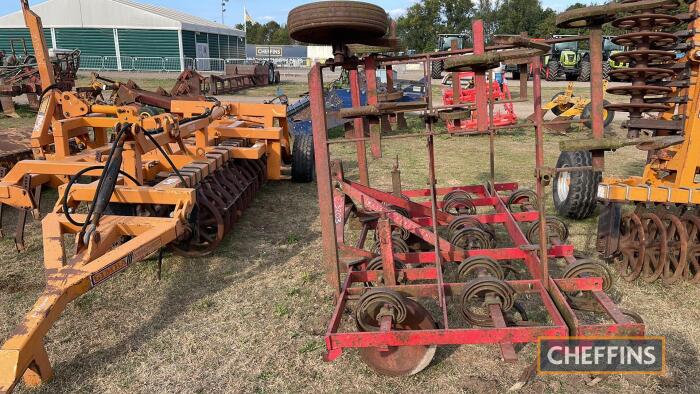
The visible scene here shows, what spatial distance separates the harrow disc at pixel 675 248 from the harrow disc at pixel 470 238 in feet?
4.78

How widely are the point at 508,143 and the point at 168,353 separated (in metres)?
8.86

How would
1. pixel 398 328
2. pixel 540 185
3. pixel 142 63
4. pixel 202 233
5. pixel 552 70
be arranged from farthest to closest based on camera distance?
pixel 142 63 < pixel 552 70 < pixel 202 233 < pixel 398 328 < pixel 540 185

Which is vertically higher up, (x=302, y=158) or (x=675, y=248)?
(x=302, y=158)

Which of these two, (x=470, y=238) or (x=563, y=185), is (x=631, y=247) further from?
(x=563, y=185)

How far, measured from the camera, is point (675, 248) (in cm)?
393

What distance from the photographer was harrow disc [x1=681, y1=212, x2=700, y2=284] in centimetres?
389

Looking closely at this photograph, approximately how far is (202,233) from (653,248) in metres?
4.07

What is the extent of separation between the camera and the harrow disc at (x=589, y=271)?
323cm

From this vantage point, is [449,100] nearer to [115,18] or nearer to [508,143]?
[508,143]

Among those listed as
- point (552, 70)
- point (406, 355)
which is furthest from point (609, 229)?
point (552, 70)

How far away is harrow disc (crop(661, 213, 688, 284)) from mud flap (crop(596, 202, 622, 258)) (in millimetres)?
344

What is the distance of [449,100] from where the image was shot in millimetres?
11852

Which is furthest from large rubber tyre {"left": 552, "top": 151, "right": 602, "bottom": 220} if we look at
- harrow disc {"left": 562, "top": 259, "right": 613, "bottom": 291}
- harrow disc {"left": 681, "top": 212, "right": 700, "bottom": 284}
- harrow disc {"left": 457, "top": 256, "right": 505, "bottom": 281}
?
harrow disc {"left": 457, "top": 256, "right": 505, "bottom": 281}

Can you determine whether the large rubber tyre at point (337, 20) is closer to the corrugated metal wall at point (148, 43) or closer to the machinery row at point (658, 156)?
the machinery row at point (658, 156)
